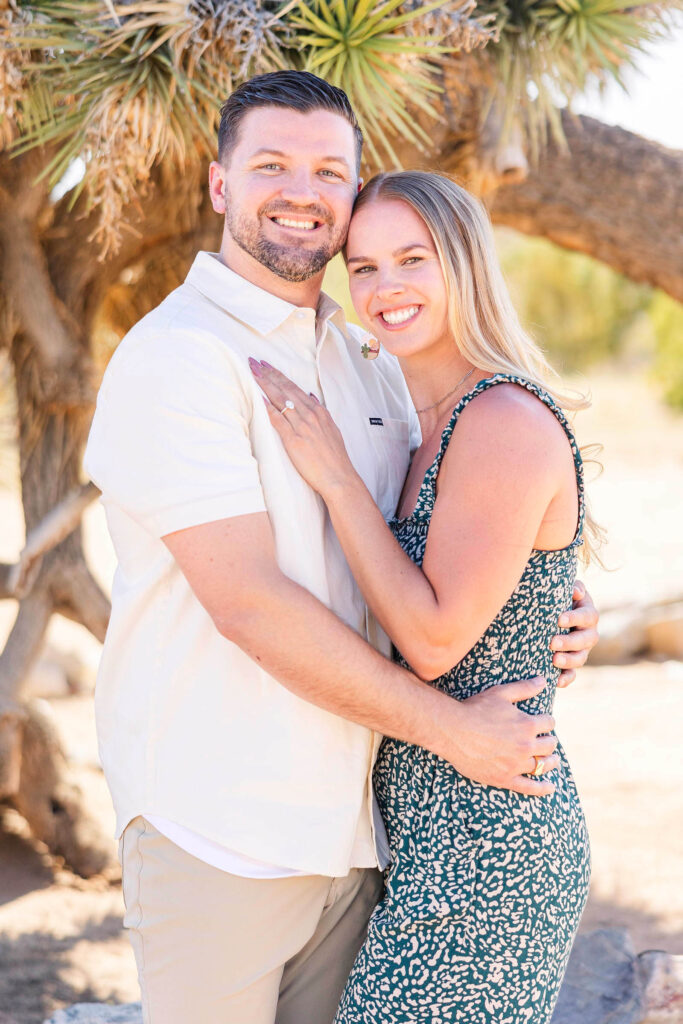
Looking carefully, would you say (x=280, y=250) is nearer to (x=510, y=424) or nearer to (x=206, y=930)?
(x=510, y=424)

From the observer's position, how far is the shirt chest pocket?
2301mm

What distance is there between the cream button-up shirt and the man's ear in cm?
37

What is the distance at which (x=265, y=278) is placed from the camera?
2248 mm

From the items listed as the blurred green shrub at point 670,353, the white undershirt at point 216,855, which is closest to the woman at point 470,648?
the white undershirt at point 216,855

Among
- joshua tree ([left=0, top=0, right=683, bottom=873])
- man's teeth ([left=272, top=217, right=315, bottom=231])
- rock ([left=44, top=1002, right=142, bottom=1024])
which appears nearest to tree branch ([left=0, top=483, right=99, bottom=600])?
joshua tree ([left=0, top=0, right=683, bottom=873])

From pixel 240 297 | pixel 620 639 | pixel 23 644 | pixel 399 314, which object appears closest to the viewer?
pixel 240 297

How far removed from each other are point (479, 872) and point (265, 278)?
4.16 ft

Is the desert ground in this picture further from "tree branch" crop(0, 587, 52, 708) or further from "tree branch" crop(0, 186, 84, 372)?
"tree branch" crop(0, 186, 84, 372)

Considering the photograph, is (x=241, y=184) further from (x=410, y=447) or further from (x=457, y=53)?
(x=457, y=53)

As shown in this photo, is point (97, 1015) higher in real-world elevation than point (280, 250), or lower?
lower

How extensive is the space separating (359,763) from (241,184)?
1238 mm

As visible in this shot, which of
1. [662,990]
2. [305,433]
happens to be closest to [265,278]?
[305,433]

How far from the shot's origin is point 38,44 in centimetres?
318

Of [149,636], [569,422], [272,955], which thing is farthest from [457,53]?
[272,955]
